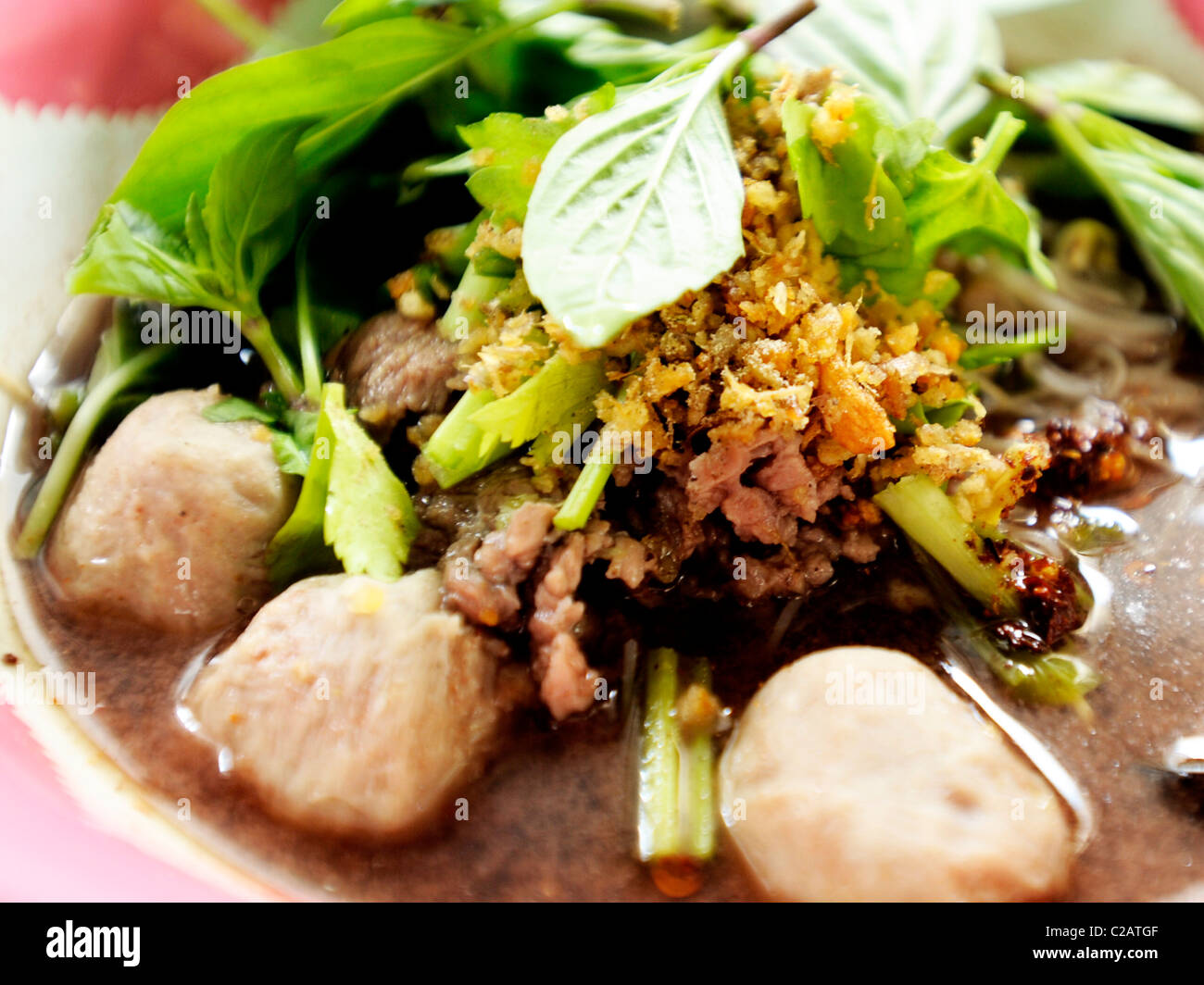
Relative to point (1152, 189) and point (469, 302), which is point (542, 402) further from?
point (1152, 189)

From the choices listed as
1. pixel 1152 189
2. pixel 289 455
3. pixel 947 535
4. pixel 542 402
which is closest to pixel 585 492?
pixel 542 402

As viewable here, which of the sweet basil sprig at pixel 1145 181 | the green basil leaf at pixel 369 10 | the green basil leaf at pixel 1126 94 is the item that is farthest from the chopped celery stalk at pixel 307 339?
the green basil leaf at pixel 1126 94

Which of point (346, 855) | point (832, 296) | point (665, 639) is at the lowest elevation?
point (346, 855)

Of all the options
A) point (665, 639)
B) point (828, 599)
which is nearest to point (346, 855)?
point (665, 639)

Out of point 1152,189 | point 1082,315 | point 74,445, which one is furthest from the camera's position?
point 1082,315

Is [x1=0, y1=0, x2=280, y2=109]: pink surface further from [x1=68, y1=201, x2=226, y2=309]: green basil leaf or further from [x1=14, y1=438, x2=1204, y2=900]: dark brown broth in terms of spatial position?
[x1=14, y1=438, x2=1204, y2=900]: dark brown broth
